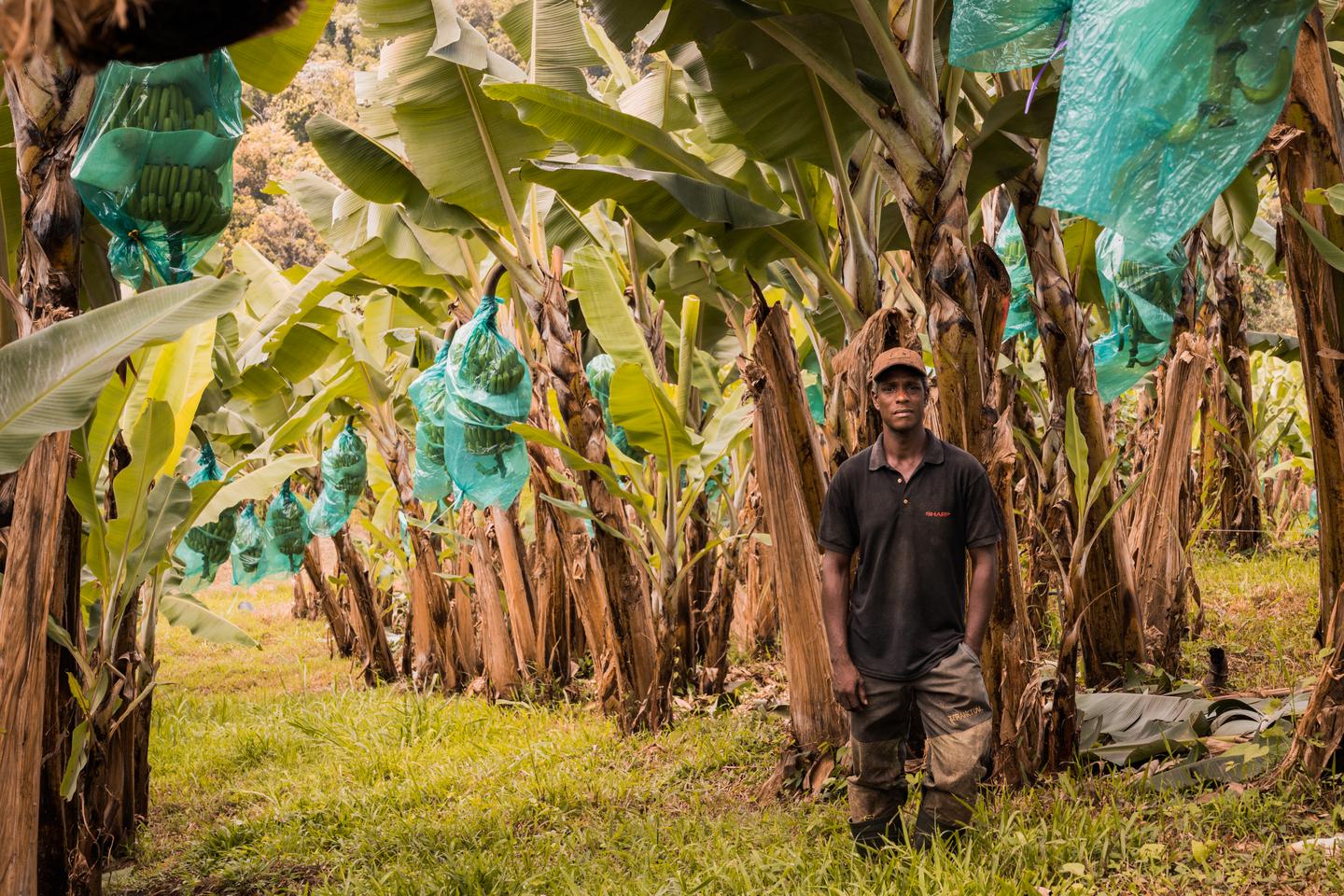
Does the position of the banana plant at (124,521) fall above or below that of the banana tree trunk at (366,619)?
above

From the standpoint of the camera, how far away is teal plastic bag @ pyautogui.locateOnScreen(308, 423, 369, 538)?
6.89m

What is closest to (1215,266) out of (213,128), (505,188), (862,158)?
(862,158)

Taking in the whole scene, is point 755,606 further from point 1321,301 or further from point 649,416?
point 1321,301

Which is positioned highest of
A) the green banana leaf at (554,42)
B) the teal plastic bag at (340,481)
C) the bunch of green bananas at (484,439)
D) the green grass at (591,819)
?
the green banana leaf at (554,42)

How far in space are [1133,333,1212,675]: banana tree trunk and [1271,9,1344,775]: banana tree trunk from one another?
194 cm

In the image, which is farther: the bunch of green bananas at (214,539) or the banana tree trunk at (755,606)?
the banana tree trunk at (755,606)

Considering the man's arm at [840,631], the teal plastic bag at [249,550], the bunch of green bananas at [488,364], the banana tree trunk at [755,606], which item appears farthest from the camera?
the teal plastic bag at [249,550]

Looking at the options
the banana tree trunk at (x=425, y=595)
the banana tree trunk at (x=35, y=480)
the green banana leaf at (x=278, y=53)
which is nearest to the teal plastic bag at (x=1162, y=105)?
the banana tree trunk at (x=35, y=480)

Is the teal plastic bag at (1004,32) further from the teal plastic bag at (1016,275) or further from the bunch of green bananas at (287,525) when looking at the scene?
the bunch of green bananas at (287,525)

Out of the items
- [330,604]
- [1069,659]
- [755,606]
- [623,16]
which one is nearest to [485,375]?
[623,16]

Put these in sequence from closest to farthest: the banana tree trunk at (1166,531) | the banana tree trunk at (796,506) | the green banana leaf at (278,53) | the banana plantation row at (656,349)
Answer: the banana plantation row at (656,349) < the green banana leaf at (278,53) < the banana tree trunk at (796,506) < the banana tree trunk at (1166,531)

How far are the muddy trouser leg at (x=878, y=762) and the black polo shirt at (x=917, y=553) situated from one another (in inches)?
3.0

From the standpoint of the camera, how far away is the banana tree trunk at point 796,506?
13.1 ft

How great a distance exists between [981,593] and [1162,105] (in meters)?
1.49
